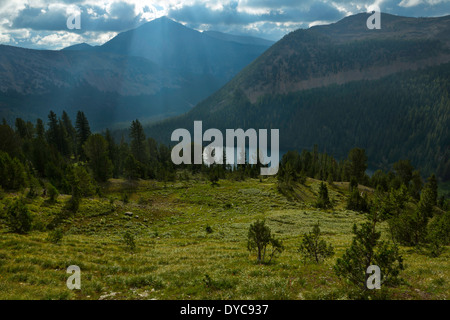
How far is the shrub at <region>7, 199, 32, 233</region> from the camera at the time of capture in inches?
987

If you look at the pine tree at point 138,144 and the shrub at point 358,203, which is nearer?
the shrub at point 358,203

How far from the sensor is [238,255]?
79.2 feet

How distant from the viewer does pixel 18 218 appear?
2534cm

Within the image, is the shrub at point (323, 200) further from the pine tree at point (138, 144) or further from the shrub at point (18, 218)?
the pine tree at point (138, 144)

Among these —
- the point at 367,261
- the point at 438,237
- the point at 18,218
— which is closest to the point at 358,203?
the point at 438,237

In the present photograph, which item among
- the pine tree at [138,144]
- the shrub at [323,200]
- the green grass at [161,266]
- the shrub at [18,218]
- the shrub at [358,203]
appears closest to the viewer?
the green grass at [161,266]

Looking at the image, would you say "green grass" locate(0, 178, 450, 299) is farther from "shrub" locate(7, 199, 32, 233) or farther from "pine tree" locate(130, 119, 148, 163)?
"pine tree" locate(130, 119, 148, 163)

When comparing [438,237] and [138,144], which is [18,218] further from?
[138,144]

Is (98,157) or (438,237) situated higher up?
(98,157)

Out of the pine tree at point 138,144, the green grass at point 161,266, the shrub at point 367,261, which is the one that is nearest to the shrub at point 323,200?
the green grass at point 161,266

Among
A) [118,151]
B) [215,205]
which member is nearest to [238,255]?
[215,205]

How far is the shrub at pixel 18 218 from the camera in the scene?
25078 millimetres
